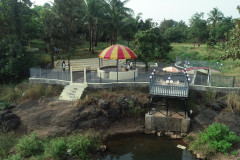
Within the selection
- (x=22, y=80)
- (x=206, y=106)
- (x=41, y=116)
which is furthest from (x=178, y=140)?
(x=22, y=80)

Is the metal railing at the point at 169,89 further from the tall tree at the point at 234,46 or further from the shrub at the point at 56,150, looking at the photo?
the shrub at the point at 56,150

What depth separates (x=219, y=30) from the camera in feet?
148

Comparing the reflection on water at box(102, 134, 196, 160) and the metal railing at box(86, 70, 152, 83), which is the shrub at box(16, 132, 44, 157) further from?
the metal railing at box(86, 70, 152, 83)

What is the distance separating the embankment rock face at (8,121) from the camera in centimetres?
1474

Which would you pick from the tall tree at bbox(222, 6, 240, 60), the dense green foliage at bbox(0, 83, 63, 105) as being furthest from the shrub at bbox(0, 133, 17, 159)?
the tall tree at bbox(222, 6, 240, 60)

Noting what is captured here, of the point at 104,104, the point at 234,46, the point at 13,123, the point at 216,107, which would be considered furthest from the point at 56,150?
the point at 234,46

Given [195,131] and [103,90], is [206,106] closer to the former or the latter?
[195,131]

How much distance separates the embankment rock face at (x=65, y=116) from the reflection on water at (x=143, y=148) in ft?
6.30

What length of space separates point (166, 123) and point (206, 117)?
3.18 meters

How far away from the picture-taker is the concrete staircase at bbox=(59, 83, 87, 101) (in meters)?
17.2

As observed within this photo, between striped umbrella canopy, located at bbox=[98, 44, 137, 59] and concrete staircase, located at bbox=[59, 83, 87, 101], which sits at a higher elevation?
striped umbrella canopy, located at bbox=[98, 44, 137, 59]

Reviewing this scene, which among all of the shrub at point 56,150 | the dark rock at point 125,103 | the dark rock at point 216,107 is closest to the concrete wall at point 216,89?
the dark rock at point 216,107

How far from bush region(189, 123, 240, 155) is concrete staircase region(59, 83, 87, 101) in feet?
33.6

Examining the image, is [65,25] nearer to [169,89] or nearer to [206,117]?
[169,89]
